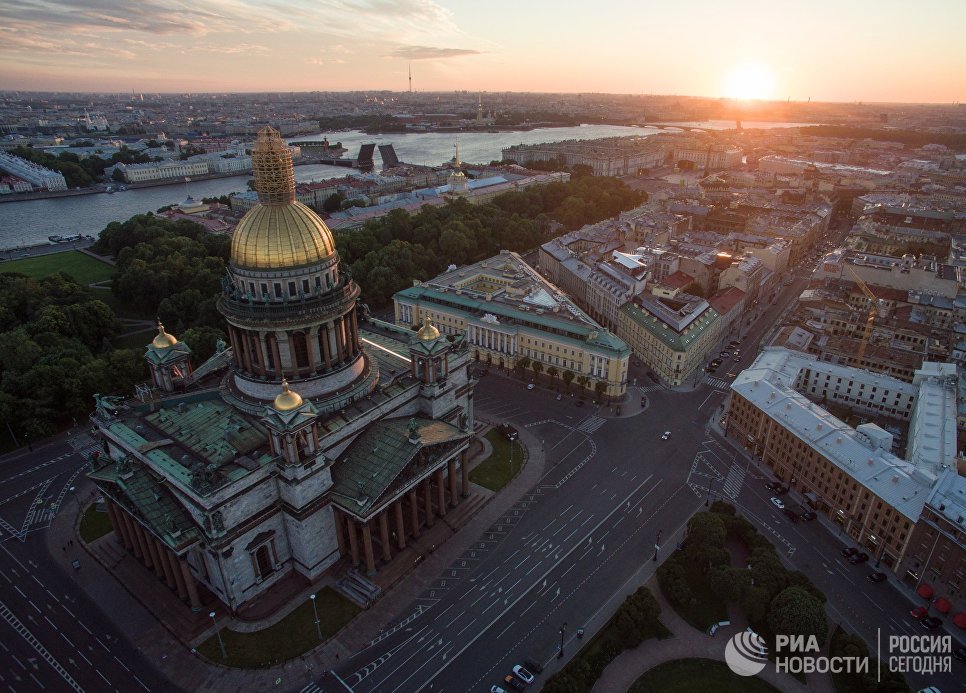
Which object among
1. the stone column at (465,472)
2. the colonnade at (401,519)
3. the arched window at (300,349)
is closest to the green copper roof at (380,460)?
the colonnade at (401,519)

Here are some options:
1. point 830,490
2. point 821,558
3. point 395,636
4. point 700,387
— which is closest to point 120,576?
point 395,636

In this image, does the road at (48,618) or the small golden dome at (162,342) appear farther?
the small golden dome at (162,342)

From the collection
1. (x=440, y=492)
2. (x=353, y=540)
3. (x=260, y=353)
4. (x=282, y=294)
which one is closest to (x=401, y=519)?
(x=353, y=540)

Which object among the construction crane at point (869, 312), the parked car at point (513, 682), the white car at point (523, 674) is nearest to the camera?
the parked car at point (513, 682)

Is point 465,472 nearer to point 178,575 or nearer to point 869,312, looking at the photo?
point 178,575

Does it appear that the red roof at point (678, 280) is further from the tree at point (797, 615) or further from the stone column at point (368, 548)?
the stone column at point (368, 548)

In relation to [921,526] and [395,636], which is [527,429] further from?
[921,526]
